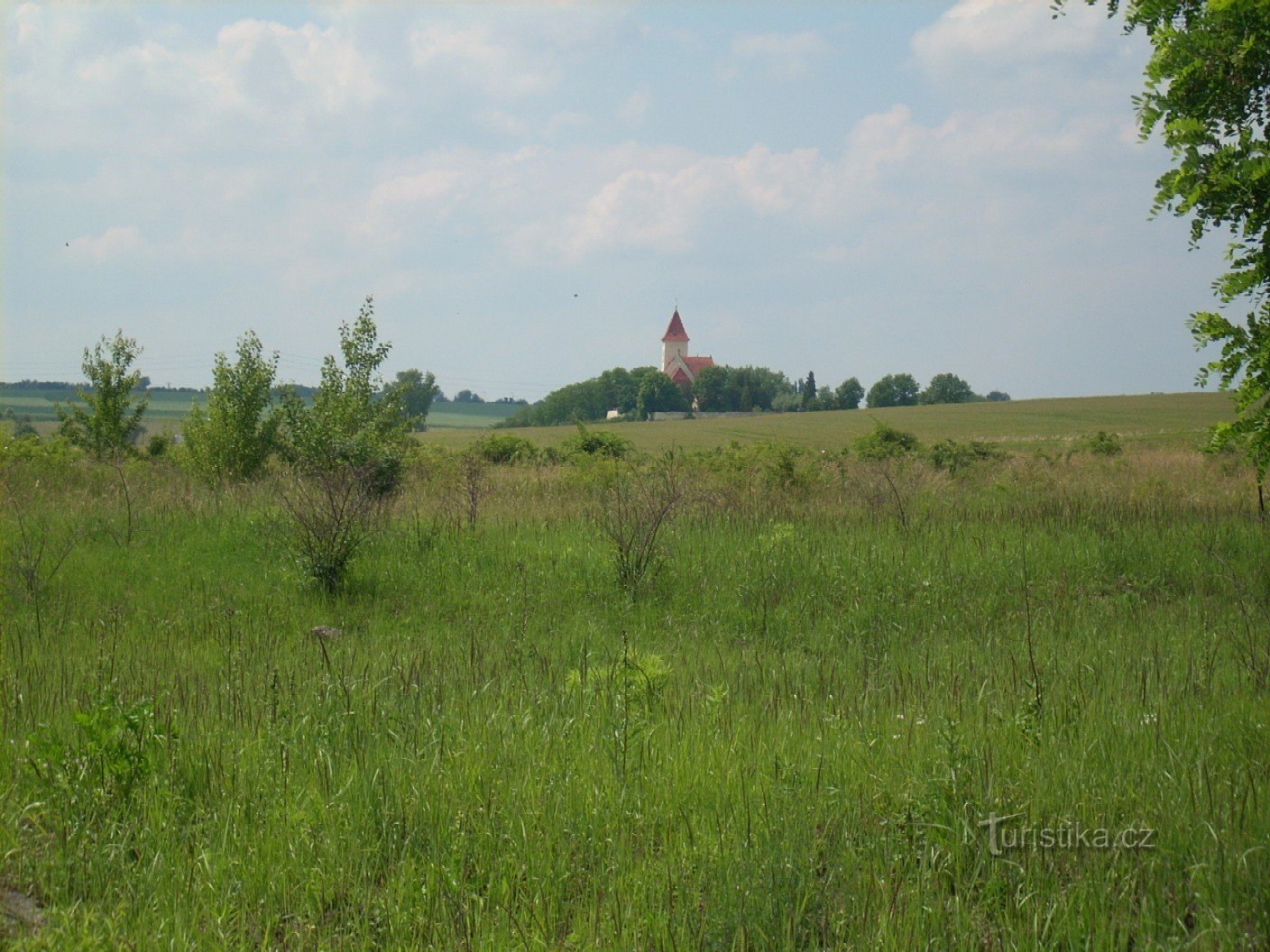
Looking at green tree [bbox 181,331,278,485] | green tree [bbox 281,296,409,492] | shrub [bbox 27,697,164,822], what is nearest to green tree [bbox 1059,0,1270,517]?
shrub [bbox 27,697,164,822]

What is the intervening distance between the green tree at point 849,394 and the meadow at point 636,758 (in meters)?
117

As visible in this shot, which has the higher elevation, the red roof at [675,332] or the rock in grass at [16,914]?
the red roof at [675,332]

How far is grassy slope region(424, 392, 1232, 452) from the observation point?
6110 centimetres

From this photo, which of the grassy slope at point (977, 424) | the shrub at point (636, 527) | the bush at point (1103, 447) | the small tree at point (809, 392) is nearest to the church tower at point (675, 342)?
the small tree at point (809, 392)

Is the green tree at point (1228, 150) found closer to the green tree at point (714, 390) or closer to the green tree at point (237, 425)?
the green tree at point (237, 425)

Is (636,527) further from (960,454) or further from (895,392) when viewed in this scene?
(895,392)

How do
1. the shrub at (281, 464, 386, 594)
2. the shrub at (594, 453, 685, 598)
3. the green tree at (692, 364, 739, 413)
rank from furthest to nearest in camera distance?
the green tree at (692, 364, 739, 413) < the shrub at (594, 453, 685, 598) < the shrub at (281, 464, 386, 594)

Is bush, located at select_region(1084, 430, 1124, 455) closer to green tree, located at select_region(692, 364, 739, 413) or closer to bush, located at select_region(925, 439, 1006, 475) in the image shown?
bush, located at select_region(925, 439, 1006, 475)

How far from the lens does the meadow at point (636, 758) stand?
10.3 ft

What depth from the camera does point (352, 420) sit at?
17859 mm

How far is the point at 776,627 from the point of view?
27.5 ft

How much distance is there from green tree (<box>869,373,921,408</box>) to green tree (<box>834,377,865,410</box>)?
5.36ft

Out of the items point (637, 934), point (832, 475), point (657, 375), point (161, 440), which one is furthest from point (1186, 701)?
point (657, 375)

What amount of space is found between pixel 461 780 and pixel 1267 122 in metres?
5.32
